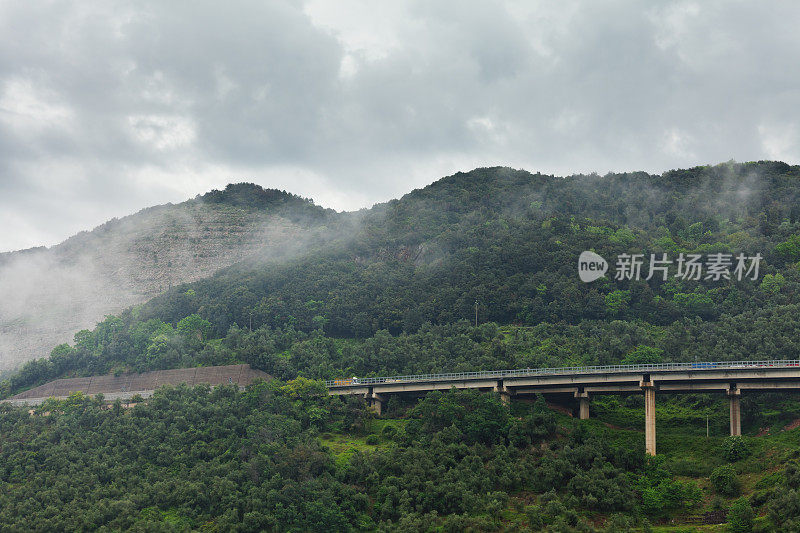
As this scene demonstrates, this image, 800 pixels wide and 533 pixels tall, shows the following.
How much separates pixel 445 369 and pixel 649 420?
24566 mm

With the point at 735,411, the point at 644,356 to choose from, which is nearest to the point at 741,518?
the point at 735,411

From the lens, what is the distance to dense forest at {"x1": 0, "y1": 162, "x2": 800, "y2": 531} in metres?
64.5

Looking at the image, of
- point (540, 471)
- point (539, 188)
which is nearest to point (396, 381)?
point (540, 471)

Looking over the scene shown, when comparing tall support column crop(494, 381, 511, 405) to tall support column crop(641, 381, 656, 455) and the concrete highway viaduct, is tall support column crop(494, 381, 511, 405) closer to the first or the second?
the concrete highway viaduct

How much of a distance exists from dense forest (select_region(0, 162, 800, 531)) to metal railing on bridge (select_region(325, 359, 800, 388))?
2699mm

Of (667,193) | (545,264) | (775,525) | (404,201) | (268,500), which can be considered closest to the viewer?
(775,525)

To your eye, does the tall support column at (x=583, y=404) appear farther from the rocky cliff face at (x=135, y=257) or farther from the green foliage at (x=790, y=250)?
the rocky cliff face at (x=135, y=257)

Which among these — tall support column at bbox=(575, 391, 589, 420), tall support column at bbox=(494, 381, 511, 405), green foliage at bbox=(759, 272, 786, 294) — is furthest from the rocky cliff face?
green foliage at bbox=(759, 272, 786, 294)

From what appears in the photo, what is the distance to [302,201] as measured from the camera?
193375 millimetres

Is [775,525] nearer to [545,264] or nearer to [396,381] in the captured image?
→ [396,381]

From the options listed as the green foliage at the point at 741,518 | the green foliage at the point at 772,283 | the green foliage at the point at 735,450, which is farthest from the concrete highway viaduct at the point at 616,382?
the green foliage at the point at 772,283

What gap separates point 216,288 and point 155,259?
40704 millimetres

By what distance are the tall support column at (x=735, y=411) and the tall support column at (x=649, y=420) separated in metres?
7.09

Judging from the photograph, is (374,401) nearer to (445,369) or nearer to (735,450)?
(445,369)
